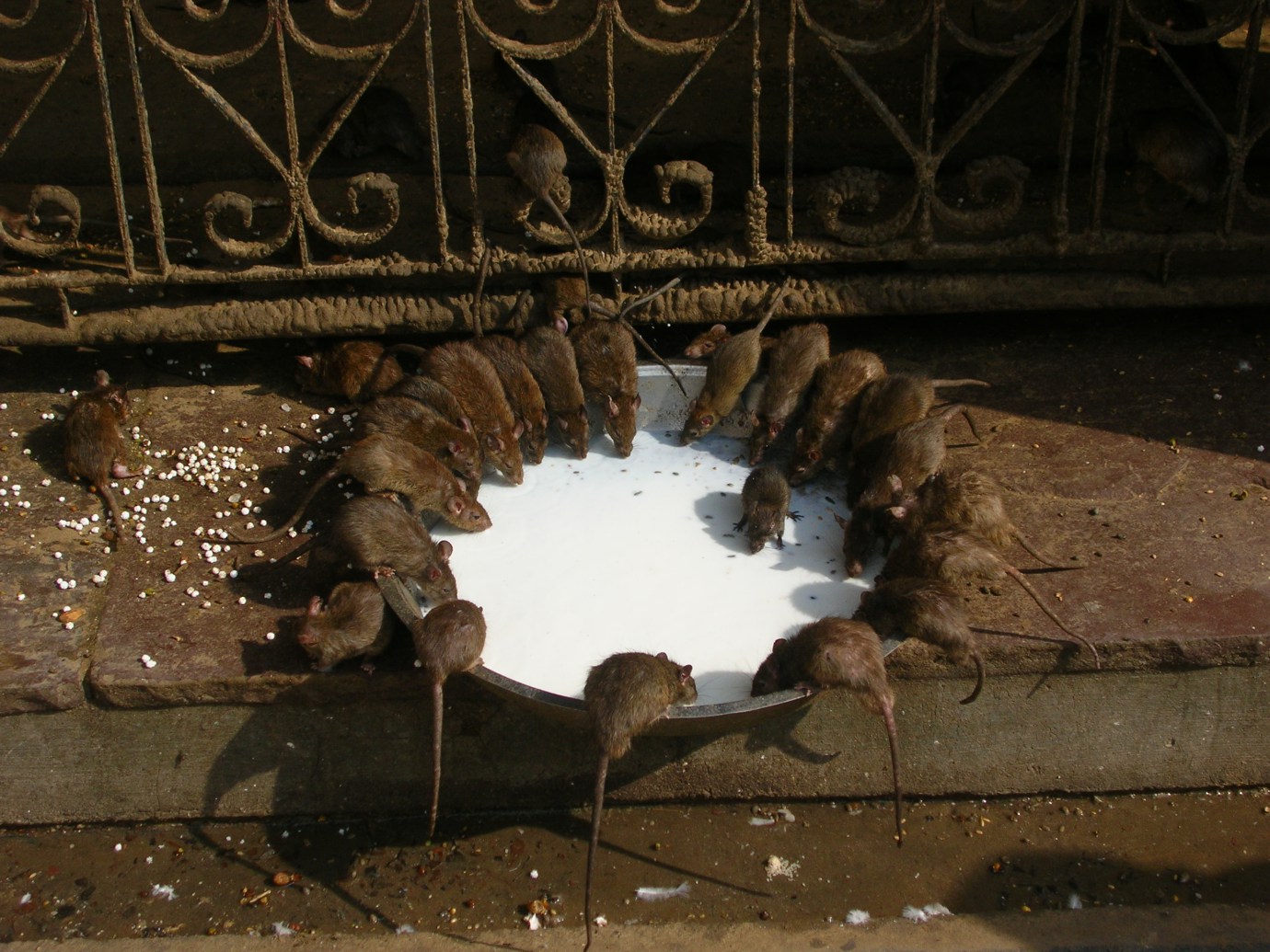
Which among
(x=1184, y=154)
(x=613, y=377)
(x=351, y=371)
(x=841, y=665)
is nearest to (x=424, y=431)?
(x=351, y=371)

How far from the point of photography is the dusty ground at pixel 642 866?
175 inches

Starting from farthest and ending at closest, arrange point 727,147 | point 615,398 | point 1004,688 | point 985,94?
point 727,147 < point 615,398 < point 985,94 < point 1004,688

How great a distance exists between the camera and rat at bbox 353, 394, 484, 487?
5.33m

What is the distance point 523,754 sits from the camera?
4.75 metres

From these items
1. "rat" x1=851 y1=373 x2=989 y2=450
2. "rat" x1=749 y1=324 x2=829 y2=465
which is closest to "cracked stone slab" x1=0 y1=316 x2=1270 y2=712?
"rat" x1=851 y1=373 x2=989 y2=450

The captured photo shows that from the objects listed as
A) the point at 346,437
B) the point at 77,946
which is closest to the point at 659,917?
the point at 77,946

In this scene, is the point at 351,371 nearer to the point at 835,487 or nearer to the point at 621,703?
the point at 835,487

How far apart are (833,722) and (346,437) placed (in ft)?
7.99

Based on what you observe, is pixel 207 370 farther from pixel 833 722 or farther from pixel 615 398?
pixel 833 722

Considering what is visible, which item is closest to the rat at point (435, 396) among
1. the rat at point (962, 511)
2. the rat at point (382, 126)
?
the rat at point (962, 511)

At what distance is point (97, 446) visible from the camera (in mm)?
5398

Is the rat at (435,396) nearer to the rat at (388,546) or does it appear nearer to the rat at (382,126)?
the rat at (388,546)

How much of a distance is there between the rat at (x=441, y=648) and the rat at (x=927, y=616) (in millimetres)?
1333

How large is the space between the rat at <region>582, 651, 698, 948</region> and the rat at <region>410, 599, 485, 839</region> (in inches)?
15.7
